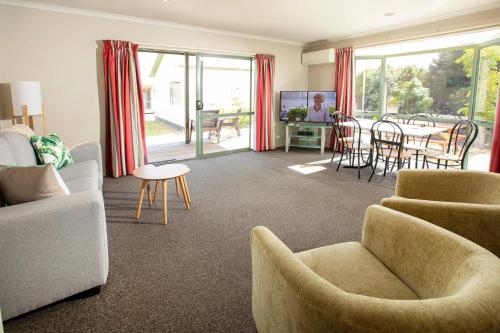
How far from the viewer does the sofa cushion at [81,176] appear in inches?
107

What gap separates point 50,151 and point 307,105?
16.0ft

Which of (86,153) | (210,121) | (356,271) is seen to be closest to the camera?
(356,271)

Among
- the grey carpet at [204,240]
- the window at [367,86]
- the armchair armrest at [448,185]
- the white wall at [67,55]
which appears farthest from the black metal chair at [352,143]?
the white wall at [67,55]

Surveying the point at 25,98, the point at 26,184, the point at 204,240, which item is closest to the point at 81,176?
the point at 26,184

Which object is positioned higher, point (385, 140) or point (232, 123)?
point (232, 123)

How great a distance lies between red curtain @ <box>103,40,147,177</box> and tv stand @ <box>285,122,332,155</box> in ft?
10.2

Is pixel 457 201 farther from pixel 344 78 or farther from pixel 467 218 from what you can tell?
pixel 344 78

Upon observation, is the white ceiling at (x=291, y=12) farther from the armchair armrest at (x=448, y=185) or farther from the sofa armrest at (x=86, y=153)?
the armchair armrest at (x=448, y=185)

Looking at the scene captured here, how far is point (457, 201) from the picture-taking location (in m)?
2.15

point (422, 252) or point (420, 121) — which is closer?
point (422, 252)

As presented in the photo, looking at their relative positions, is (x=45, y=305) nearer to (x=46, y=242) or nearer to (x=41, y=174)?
(x=46, y=242)

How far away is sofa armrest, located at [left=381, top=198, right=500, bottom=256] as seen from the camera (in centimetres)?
160

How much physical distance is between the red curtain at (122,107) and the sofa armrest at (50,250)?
3.12m

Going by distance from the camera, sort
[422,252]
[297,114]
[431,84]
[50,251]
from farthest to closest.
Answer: [297,114] → [431,84] → [50,251] → [422,252]
